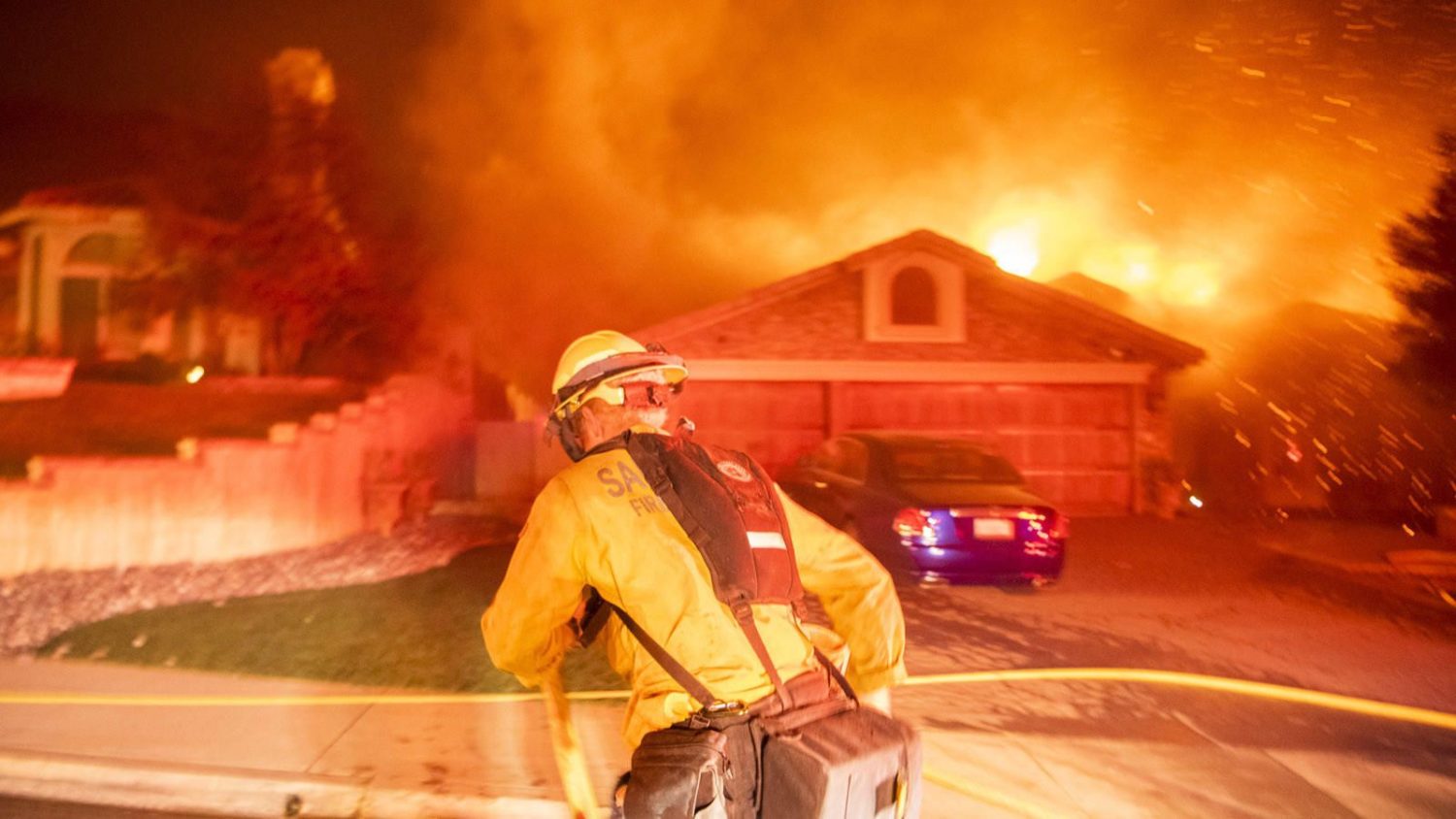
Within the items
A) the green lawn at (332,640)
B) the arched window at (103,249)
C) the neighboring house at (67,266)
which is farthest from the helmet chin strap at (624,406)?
the arched window at (103,249)

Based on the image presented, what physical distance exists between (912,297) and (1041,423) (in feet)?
8.53

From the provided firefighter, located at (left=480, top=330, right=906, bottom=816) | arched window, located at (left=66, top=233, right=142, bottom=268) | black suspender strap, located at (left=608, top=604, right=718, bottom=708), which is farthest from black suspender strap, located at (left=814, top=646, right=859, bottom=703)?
arched window, located at (left=66, top=233, right=142, bottom=268)

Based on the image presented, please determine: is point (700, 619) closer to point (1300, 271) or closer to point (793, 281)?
point (793, 281)

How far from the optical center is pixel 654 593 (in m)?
1.96

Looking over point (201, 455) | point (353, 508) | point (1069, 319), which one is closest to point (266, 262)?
point (353, 508)

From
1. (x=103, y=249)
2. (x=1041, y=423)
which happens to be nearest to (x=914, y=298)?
(x=1041, y=423)

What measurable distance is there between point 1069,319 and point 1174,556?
436cm

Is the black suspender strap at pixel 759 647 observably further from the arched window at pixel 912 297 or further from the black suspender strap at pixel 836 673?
the arched window at pixel 912 297

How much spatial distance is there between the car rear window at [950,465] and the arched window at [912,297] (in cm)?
496

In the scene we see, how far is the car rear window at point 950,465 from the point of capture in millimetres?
9125

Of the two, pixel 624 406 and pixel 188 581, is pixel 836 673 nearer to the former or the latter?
pixel 624 406

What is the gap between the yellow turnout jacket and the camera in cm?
195

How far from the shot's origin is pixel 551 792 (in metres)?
4.34

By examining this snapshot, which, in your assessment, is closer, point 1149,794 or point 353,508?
point 1149,794
